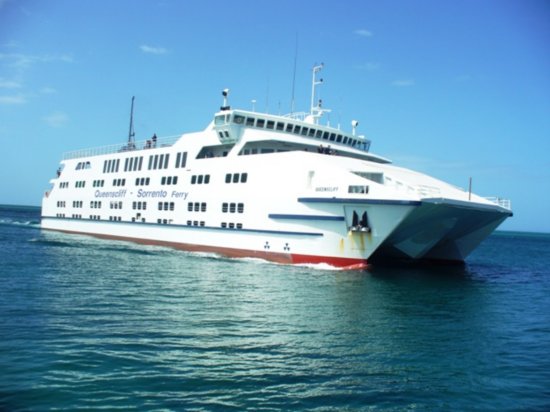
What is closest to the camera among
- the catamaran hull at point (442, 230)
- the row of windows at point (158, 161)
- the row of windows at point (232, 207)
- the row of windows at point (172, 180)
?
the catamaran hull at point (442, 230)

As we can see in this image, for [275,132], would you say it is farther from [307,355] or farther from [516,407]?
[516,407]

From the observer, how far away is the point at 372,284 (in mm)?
18984

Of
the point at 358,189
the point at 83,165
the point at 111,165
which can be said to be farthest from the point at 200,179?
the point at 83,165

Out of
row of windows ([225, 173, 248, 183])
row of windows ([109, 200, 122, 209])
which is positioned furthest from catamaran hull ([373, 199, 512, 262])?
row of windows ([109, 200, 122, 209])

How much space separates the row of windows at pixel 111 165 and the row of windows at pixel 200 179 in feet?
36.1

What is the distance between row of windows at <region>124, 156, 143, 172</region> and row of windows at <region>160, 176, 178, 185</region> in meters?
3.54

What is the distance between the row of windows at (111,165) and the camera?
37103mm

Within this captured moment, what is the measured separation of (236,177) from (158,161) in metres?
8.94

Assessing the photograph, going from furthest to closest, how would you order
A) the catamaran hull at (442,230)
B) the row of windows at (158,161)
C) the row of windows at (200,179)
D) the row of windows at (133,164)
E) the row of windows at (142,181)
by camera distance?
the row of windows at (133,164) < the row of windows at (142,181) < the row of windows at (158,161) < the row of windows at (200,179) < the catamaran hull at (442,230)

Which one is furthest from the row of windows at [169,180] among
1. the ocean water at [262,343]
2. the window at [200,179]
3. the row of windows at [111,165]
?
the ocean water at [262,343]

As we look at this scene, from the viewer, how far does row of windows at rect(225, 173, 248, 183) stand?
25.0m

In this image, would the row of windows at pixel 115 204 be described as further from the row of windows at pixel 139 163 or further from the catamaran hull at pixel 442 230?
the catamaran hull at pixel 442 230

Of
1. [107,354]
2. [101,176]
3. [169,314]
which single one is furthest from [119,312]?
[101,176]

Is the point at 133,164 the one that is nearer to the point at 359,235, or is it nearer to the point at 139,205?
the point at 139,205
